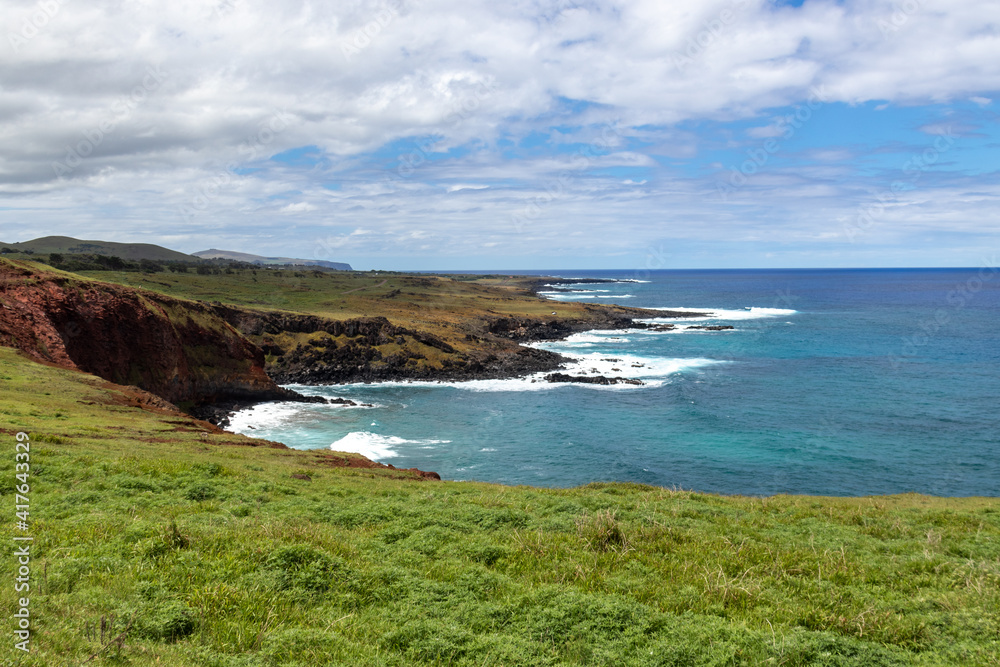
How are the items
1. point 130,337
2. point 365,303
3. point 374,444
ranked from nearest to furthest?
1. point 130,337
2. point 374,444
3. point 365,303

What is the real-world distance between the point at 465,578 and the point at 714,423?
4361 centimetres

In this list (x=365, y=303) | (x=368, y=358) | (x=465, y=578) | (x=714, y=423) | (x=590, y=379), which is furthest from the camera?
(x=365, y=303)

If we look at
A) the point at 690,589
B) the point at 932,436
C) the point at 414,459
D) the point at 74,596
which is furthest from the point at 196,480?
the point at 932,436

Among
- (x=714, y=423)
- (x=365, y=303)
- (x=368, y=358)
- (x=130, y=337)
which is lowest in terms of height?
(x=714, y=423)

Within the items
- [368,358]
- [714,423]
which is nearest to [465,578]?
[714,423]

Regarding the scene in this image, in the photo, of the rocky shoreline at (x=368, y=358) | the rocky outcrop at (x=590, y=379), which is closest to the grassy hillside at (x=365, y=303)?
the rocky shoreline at (x=368, y=358)

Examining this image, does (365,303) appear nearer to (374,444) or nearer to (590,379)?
(590,379)

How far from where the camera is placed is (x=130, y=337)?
42.6 metres

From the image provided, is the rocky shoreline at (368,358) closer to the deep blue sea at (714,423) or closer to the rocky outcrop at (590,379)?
the rocky outcrop at (590,379)

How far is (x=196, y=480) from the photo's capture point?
1609 centimetres

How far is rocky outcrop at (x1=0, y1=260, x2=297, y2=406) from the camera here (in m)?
36.2

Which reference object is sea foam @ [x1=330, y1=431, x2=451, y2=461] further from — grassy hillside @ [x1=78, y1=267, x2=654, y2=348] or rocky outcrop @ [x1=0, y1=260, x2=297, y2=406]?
grassy hillside @ [x1=78, y1=267, x2=654, y2=348]

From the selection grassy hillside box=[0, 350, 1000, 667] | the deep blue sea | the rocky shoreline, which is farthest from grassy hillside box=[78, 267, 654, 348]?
grassy hillside box=[0, 350, 1000, 667]

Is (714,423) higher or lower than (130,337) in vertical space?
lower
